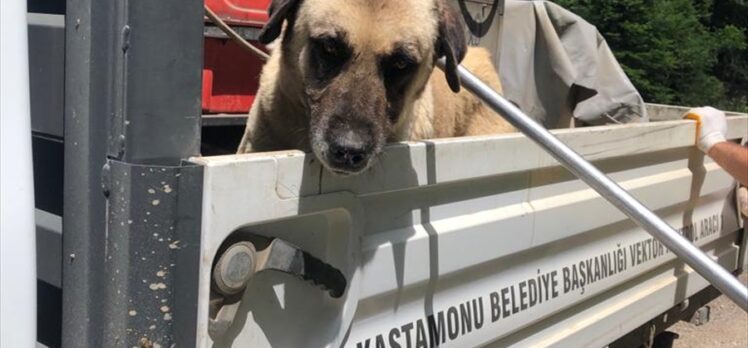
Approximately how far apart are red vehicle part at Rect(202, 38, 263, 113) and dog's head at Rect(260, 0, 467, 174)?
0.93 meters

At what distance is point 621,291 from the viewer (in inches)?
141

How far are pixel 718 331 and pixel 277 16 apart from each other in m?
5.43

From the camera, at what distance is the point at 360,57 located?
2.56m

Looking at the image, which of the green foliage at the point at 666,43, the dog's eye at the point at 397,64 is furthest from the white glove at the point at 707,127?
the green foliage at the point at 666,43

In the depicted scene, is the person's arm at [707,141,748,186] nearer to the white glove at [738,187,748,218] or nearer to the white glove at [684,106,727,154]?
the white glove at [684,106,727,154]

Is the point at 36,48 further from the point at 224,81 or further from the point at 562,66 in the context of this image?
the point at 562,66

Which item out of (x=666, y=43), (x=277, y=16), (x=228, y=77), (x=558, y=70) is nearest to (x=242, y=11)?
(x=228, y=77)

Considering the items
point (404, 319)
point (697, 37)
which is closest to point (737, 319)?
point (404, 319)

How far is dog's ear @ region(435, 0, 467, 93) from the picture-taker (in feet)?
9.29

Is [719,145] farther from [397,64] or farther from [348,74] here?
[348,74]

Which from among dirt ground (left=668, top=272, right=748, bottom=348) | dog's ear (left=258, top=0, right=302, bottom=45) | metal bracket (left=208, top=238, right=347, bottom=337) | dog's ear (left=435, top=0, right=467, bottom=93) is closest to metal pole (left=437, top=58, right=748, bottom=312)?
dog's ear (left=435, top=0, right=467, bottom=93)

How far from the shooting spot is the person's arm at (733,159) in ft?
11.8

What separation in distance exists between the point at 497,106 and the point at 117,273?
1.43m

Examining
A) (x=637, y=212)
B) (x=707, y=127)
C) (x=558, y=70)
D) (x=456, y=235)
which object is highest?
(x=558, y=70)
